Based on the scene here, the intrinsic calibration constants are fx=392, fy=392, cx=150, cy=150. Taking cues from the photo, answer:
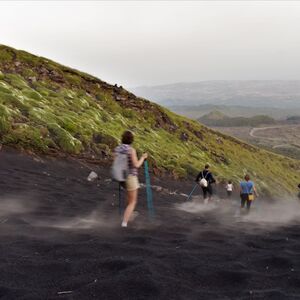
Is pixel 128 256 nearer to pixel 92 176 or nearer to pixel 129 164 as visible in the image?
pixel 129 164

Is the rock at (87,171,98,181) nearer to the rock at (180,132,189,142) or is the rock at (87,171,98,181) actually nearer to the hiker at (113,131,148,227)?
the hiker at (113,131,148,227)

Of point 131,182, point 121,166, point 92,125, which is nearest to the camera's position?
point 121,166

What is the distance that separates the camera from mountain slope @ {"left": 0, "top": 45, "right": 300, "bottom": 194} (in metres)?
25.2

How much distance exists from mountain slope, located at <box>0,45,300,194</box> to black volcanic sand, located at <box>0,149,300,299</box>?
36.2 ft

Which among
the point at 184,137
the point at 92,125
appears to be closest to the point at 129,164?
the point at 92,125

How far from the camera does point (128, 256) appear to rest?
823cm

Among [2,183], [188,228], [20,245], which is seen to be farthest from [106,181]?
[20,245]

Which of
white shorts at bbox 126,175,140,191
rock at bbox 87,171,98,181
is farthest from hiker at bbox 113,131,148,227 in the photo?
Result: rock at bbox 87,171,98,181

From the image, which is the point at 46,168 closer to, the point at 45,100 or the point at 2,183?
the point at 2,183

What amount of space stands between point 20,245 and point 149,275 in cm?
308

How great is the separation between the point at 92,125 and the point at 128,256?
2431 centimetres

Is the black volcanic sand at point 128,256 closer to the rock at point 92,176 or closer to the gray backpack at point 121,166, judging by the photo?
the gray backpack at point 121,166

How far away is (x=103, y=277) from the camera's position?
699cm

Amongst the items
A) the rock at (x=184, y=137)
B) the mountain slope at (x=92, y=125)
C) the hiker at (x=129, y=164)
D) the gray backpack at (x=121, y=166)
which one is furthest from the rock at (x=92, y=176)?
the rock at (x=184, y=137)
